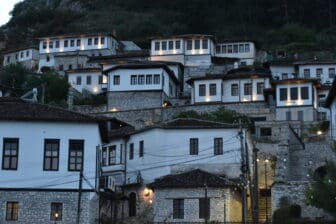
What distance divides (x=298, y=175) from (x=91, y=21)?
78884mm

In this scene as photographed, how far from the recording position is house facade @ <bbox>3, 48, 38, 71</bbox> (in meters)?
115

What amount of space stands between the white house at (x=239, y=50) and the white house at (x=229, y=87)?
2080 centimetres

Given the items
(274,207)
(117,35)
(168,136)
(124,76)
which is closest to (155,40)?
(124,76)

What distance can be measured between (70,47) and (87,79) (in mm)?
16698

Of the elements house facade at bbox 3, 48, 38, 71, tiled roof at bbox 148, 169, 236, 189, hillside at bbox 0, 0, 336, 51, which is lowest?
tiled roof at bbox 148, 169, 236, 189

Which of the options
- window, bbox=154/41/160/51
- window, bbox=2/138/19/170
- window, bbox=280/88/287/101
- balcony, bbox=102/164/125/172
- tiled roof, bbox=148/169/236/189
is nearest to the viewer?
window, bbox=2/138/19/170

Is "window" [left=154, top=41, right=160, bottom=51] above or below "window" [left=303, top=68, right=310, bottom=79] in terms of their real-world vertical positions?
above

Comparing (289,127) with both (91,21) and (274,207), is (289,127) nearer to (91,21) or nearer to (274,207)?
(274,207)

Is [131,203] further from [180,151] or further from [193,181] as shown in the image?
[193,181]

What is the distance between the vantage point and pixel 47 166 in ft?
146

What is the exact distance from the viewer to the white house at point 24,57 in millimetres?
115438

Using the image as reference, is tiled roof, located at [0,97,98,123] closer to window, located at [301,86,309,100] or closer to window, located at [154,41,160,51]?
window, located at [301,86,309,100]

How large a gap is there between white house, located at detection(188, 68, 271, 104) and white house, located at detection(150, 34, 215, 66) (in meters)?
14.2

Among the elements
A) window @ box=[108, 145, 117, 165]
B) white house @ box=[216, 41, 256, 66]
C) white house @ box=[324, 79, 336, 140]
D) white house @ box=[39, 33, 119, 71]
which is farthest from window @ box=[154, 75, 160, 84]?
white house @ box=[39, 33, 119, 71]
